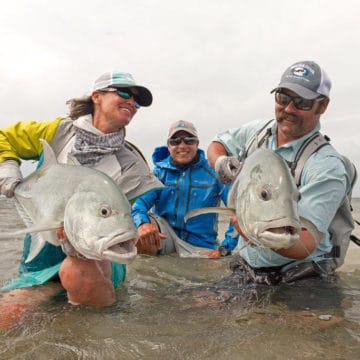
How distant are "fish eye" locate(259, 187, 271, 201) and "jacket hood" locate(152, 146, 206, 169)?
4.01 metres

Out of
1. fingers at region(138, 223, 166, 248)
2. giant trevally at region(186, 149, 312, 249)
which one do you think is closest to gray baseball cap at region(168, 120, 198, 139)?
fingers at region(138, 223, 166, 248)

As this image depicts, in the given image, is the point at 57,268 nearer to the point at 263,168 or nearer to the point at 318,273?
the point at 263,168

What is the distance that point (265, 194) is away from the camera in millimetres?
2445

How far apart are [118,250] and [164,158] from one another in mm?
4669

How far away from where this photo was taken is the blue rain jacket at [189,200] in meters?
6.27

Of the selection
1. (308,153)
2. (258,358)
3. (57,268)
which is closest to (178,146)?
(308,153)

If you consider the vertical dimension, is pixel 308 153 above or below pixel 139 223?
above

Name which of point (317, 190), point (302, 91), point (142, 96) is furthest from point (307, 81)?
point (142, 96)

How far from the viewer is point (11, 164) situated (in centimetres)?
342

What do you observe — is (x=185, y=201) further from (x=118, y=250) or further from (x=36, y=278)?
(x=118, y=250)

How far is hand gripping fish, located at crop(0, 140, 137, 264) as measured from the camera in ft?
7.89

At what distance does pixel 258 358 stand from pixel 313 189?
1544mm

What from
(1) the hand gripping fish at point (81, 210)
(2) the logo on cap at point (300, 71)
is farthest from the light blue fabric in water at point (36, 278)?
(2) the logo on cap at point (300, 71)

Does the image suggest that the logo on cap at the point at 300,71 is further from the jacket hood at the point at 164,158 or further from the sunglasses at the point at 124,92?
the jacket hood at the point at 164,158
